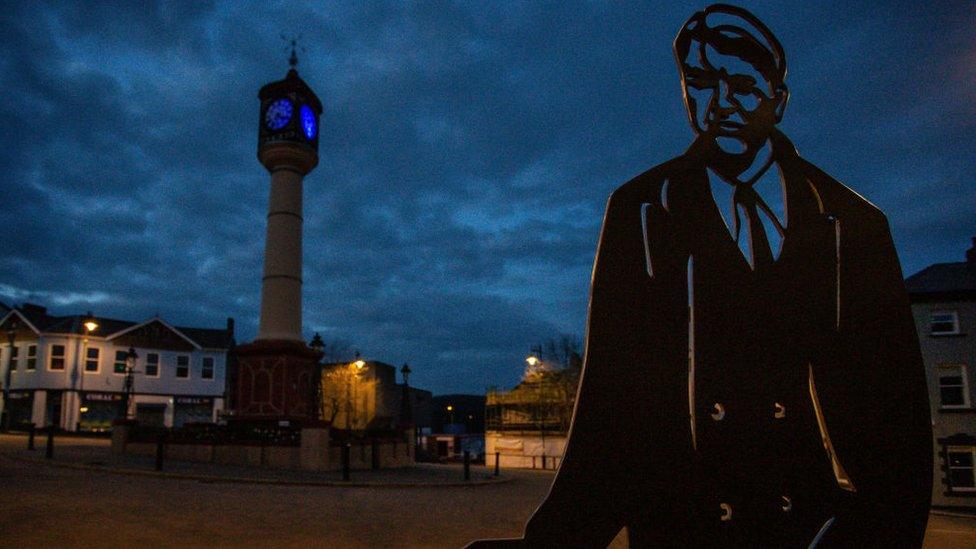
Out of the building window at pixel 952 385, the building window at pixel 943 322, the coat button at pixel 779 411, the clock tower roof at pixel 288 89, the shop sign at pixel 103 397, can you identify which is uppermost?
the clock tower roof at pixel 288 89

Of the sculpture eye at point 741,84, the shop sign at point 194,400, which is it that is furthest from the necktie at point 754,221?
the shop sign at point 194,400

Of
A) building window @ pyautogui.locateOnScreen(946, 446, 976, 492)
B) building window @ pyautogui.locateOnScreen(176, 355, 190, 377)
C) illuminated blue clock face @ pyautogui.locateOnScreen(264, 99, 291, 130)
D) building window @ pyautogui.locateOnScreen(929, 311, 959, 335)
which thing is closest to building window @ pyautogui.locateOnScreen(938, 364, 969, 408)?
building window @ pyautogui.locateOnScreen(929, 311, 959, 335)

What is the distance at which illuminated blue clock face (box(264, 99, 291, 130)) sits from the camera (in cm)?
3108

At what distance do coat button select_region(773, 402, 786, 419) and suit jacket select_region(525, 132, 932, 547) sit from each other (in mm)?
21

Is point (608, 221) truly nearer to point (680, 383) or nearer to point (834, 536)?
point (680, 383)

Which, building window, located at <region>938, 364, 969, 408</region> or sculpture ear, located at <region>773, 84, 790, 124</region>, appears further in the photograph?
building window, located at <region>938, 364, 969, 408</region>

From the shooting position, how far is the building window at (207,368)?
49500mm

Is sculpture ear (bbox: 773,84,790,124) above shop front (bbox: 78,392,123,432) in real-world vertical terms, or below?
above

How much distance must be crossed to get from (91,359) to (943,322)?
4639 centimetres

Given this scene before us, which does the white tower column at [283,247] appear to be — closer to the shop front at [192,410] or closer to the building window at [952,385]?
the shop front at [192,410]

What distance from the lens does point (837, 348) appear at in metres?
7.08

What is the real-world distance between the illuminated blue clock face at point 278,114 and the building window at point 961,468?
30167 mm

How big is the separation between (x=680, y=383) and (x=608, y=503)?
1.31 m

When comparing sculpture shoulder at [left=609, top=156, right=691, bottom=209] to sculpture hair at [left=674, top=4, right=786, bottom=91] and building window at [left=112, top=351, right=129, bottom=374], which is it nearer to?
sculpture hair at [left=674, top=4, right=786, bottom=91]
